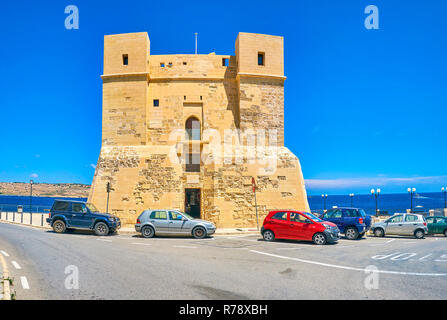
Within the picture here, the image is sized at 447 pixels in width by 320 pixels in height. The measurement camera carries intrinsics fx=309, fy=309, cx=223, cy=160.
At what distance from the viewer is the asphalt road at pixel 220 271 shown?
609cm

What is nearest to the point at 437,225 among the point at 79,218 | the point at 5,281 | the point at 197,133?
the point at 197,133

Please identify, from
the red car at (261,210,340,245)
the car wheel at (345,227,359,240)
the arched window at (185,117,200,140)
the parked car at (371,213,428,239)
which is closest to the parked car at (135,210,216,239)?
A: the red car at (261,210,340,245)

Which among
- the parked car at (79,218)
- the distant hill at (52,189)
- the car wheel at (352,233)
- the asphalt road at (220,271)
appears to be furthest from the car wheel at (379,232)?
the distant hill at (52,189)

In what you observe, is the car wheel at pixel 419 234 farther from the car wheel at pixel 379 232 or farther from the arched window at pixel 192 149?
the arched window at pixel 192 149

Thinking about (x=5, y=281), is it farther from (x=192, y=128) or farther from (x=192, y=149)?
(x=192, y=128)

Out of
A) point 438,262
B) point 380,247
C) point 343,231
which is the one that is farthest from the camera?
point 343,231

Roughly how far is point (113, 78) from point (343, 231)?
18069 mm

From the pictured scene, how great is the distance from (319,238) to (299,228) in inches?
36.4

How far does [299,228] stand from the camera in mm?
13719

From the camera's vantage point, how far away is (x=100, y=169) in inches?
824

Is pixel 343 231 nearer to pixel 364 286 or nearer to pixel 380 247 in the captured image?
pixel 380 247

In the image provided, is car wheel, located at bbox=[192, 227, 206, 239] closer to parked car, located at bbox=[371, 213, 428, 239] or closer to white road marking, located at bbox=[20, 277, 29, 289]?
white road marking, located at bbox=[20, 277, 29, 289]

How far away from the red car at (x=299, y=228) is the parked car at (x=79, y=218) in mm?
7866

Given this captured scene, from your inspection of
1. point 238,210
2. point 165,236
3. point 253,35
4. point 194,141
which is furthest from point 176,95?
point 165,236
